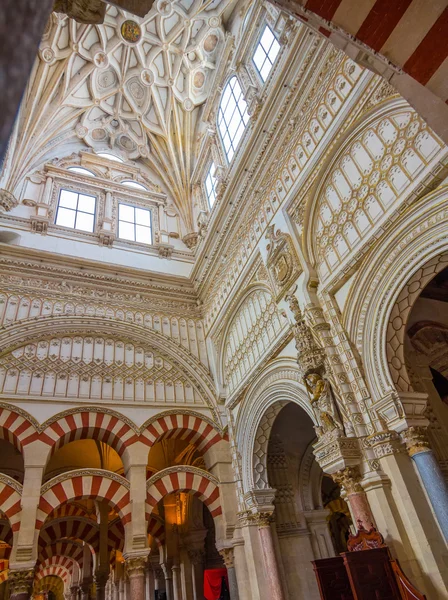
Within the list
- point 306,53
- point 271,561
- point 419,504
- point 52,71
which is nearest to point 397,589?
point 419,504

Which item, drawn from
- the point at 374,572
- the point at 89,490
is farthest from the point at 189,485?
the point at 374,572

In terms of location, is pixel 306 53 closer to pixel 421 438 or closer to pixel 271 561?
pixel 421 438

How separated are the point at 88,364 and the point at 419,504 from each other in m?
6.99

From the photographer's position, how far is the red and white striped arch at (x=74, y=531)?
396 inches

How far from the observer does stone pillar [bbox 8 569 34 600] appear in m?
6.12

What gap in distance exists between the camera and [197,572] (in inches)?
401

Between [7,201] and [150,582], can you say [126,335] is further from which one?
[150,582]

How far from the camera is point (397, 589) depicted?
394cm

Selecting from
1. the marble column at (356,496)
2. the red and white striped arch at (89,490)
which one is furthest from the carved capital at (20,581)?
the marble column at (356,496)

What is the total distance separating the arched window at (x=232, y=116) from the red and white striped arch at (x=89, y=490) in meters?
8.39

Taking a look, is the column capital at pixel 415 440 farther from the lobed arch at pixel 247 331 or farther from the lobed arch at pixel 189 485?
the lobed arch at pixel 189 485

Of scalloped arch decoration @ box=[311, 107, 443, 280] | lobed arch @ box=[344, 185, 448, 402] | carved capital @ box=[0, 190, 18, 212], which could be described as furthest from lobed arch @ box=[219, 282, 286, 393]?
carved capital @ box=[0, 190, 18, 212]

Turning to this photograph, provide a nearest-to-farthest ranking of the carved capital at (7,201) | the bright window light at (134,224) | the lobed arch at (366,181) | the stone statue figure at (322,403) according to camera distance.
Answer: the lobed arch at (366,181), the stone statue figure at (322,403), the carved capital at (7,201), the bright window light at (134,224)

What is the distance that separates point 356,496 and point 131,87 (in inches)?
552
